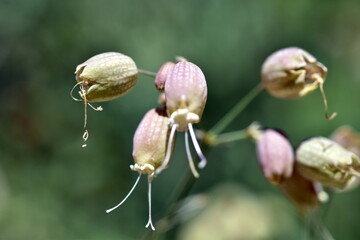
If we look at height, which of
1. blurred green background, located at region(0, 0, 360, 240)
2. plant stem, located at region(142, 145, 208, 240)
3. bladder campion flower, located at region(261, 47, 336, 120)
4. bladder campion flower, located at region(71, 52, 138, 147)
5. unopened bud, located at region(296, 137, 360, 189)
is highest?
bladder campion flower, located at region(71, 52, 138, 147)

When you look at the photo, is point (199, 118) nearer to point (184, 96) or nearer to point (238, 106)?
point (184, 96)

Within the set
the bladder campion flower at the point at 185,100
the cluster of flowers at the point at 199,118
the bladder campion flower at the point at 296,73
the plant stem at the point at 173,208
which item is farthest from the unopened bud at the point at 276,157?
the bladder campion flower at the point at 185,100

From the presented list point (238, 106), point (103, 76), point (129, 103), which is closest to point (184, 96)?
point (103, 76)

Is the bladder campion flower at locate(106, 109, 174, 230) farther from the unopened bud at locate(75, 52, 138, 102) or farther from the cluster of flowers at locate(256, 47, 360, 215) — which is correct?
the cluster of flowers at locate(256, 47, 360, 215)

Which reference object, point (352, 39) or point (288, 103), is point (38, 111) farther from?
point (352, 39)

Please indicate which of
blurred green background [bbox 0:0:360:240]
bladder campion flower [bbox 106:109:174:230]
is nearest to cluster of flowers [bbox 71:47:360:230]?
bladder campion flower [bbox 106:109:174:230]

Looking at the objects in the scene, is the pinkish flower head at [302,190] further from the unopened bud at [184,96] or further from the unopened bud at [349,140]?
the unopened bud at [184,96]

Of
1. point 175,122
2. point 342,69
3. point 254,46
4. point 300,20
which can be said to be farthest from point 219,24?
point 175,122
